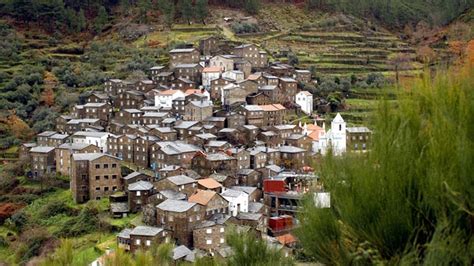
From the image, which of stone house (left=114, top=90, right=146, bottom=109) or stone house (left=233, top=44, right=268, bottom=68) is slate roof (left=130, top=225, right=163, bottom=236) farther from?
stone house (left=233, top=44, right=268, bottom=68)

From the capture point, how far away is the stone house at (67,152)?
31.4m

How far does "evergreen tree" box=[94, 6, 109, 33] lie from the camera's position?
5624cm

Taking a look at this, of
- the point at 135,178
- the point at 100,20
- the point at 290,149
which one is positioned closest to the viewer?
the point at 135,178

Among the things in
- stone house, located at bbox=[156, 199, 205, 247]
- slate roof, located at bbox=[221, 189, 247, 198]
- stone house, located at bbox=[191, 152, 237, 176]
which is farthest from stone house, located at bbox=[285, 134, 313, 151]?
stone house, located at bbox=[156, 199, 205, 247]

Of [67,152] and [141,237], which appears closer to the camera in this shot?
[141,237]

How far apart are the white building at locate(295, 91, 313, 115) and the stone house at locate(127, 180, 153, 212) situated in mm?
14987

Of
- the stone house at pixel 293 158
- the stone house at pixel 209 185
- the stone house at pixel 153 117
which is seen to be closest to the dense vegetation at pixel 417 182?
the stone house at pixel 209 185

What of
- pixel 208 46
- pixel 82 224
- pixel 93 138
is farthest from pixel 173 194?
pixel 208 46

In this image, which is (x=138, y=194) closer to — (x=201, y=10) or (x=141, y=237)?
(x=141, y=237)

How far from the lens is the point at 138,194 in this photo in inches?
1067

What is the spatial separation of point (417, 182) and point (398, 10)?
59101 mm

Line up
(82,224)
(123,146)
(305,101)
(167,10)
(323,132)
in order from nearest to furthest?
(82,224) < (123,146) < (323,132) < (305,101) < (167,10)

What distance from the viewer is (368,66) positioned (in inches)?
1816

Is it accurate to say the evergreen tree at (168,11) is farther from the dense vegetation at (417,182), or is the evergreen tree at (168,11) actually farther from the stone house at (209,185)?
the dense vegetation at (417,182)
